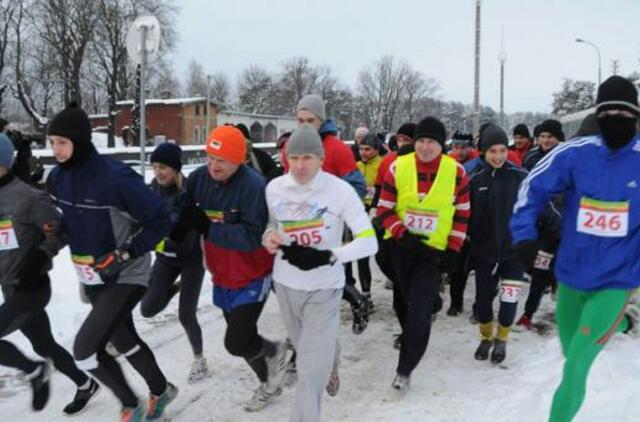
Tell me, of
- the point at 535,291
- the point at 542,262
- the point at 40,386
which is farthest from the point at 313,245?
the point at 535,291

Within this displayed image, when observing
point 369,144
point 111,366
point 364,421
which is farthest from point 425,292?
point 369,144

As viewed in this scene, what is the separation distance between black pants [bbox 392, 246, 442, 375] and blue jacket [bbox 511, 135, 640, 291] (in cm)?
119

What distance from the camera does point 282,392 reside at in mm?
4629

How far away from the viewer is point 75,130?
362cm

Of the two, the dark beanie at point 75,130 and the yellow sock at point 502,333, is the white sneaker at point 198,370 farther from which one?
the yellow sock at point 502,333

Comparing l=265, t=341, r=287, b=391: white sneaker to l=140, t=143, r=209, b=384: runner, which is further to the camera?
l=140, t=143, r=209, b=384: runner

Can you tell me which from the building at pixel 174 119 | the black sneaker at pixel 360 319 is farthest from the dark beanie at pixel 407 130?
the building at pixel 174 119

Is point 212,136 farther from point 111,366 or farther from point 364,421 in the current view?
point 364,421

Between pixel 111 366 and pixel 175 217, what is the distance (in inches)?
41.7

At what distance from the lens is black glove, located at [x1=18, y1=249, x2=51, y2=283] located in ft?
12.9

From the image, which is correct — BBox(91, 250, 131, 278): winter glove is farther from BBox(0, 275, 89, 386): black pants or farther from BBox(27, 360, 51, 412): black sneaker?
BBox(27, 360, 51, 412): black sneaker

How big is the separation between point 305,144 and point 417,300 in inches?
68.8

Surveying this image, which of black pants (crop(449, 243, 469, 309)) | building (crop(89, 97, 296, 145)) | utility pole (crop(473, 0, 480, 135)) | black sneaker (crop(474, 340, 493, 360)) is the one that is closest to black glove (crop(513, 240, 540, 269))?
black sneaker (crop(474, 340, 493, 360))

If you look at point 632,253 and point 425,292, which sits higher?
point 632,253
